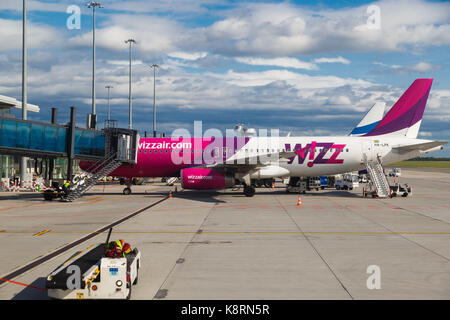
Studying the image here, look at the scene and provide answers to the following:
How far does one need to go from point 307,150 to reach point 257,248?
916 inches

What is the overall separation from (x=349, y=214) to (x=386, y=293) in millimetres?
15131

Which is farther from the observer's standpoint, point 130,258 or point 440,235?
point 440,235

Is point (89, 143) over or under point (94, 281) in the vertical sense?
over

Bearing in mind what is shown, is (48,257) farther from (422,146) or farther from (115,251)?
(422,146)

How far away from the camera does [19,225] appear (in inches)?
815

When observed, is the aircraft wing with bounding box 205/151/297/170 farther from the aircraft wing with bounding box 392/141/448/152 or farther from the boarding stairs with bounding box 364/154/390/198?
the aircraft wing with bounding box 392/141/448/152

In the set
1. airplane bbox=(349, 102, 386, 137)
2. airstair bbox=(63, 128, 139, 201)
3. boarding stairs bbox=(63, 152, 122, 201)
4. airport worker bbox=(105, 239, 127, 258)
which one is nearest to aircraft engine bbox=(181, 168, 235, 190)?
airstair bbox=(63, 128, 139, 201)

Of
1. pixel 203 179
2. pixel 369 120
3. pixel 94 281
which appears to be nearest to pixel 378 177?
pixel 203 179

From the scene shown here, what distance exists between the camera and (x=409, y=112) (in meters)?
37.6

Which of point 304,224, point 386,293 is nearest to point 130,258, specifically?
point 386,293

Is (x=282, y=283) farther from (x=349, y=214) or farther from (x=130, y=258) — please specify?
(x=349, y=214)

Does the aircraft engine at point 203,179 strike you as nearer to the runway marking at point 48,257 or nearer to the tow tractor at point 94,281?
the runway marking at point 48,257

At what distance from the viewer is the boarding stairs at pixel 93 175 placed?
33.4m

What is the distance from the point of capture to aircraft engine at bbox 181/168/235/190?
33.6 m
